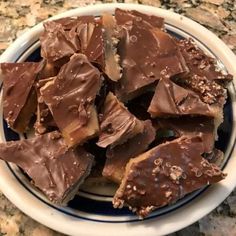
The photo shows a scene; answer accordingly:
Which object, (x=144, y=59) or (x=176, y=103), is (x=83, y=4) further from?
(x=176, y=103)

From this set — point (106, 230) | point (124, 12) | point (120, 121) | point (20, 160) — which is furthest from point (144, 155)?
point (124, 12)

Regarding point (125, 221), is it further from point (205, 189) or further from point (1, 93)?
point (1, 93)

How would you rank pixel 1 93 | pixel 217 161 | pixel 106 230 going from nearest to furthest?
pixel 106 230 → pixel 217 161 → pixel 1 93

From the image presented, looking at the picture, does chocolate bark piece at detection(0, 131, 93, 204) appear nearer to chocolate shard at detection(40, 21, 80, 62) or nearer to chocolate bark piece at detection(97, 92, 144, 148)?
chocolate bark piece at detection(97, 92, 144, 148)

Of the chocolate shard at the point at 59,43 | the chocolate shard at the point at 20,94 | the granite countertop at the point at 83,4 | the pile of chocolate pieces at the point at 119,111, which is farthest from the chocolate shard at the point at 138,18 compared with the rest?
the granite countertop at the point at 83,4

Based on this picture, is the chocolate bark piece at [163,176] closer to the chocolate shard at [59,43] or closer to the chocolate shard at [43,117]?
the chocolate shard at [43,117]

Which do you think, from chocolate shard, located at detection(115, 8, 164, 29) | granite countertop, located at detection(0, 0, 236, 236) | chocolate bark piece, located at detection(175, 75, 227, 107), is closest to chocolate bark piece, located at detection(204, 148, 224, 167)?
chocolate bark piece, located at detection(175, 75, 227, 107)
